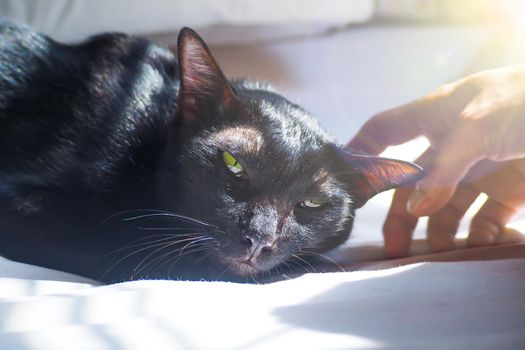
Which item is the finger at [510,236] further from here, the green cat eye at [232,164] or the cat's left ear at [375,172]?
the green cat eye at [232,164]

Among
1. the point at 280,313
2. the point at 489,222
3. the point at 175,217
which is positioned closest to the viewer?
the point at 280,313

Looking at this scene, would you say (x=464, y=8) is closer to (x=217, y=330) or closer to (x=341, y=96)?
(x=341, y=96)

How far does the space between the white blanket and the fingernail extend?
20 cm

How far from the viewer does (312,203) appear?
96cm

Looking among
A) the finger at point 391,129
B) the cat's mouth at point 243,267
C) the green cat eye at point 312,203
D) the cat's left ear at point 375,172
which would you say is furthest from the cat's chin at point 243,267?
the finger at point 391,129

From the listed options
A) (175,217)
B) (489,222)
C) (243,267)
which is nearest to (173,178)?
(175,217)

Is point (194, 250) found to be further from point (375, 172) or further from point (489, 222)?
point (489, 222)

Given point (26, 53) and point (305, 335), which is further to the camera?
point (26, 53)

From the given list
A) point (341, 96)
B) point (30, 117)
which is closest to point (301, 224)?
point (30, 117)

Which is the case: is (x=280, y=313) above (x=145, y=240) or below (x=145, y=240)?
above

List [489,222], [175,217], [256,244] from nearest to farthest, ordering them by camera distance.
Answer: [256,244] → [175,217] → [489,222]

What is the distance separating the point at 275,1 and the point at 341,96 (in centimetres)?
37

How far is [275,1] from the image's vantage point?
1.75 metres

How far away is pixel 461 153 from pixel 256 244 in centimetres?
35
